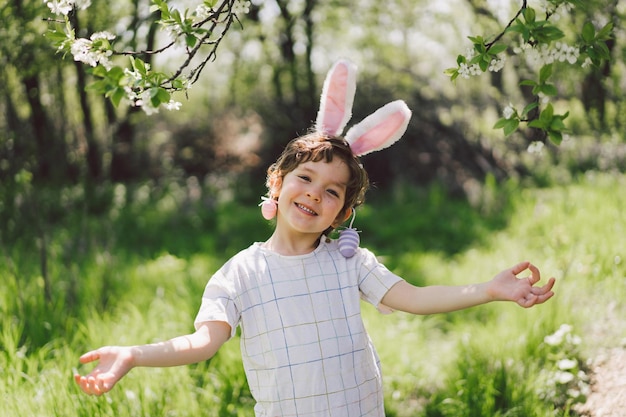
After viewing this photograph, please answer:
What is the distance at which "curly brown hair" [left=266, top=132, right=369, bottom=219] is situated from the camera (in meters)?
1.87

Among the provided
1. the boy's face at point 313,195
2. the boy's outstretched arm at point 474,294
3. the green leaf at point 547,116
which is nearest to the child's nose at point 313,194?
the boy's face at point 313,195

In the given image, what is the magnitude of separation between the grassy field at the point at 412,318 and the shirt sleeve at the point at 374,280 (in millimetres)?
875

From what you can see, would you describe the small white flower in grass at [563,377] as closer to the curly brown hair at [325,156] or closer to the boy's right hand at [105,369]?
the curly brown hair at [325,156]

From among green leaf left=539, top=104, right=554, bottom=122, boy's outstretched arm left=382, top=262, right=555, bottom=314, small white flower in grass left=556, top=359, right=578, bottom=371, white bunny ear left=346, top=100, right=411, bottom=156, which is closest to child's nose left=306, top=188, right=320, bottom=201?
white bunny ear left=346, top=100, right=411, bottom=156

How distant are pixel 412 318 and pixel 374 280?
1.96 m

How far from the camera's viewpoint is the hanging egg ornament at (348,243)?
1.88m

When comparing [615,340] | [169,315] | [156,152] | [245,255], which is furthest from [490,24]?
[156,152]

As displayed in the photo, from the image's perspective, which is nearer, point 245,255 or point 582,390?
point 245,255

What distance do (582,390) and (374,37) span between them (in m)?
6.94

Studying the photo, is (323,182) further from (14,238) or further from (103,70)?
(14,238)

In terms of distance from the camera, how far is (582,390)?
2453 millimetres

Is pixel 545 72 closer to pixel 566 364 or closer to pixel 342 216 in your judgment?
pixel 342 216

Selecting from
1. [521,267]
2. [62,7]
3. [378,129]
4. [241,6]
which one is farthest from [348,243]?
[62,7]

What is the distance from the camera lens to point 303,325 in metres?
1.78
